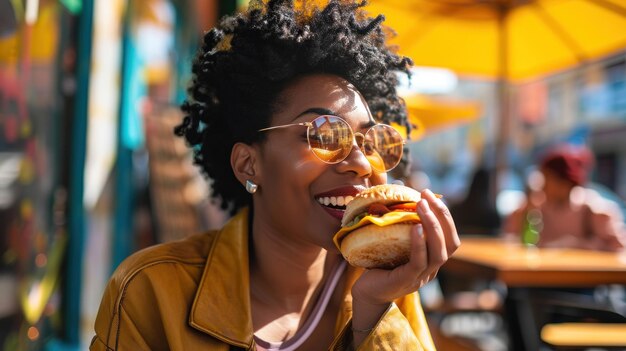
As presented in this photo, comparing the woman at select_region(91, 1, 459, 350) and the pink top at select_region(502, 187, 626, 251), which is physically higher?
the woman at select_region(91, 1, 459, 350)

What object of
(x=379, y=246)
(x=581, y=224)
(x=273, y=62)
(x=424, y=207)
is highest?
(x=273, y=62)

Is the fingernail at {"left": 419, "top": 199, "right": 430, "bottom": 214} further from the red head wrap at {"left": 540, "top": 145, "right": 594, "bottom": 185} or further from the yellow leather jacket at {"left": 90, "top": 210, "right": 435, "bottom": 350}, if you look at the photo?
the red head wrap at {"left": 540, "top": 145, "right": 594, "bottom": 185}

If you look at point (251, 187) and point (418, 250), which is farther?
point (251, 187)

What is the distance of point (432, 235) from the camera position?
4.41 ft

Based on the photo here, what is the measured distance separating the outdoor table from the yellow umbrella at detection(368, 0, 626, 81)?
2360 millimetres

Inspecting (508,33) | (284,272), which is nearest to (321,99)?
(284,272)

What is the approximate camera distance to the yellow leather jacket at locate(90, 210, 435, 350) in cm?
148

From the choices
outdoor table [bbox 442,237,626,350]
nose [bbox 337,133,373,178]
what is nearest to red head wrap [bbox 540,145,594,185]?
outdoor table [bbox 442,237,626,350]

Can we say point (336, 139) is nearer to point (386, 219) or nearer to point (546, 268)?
point (386, 219)

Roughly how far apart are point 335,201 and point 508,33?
5191 mm

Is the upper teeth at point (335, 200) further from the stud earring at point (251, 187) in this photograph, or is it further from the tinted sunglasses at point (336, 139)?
the stud earring at point (251, 187)

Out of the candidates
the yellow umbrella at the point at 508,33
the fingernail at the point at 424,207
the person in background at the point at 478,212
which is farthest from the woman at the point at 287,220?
the person in background at the point at 478,212

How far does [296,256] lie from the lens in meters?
1.75

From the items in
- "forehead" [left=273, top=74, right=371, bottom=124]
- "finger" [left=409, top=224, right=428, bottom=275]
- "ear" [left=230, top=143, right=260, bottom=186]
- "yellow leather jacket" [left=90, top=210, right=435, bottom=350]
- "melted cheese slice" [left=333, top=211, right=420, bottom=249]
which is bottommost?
"yellow leather jacket" [left=90, top=210, right=435, bottom=350]
